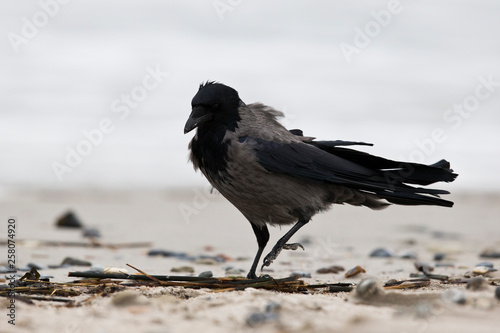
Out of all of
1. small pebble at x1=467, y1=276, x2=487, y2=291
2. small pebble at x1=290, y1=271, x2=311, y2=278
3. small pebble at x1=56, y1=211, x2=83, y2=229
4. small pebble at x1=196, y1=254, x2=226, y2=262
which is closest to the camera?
small pebble at x1=467, y1=276, x2=487, y2=291

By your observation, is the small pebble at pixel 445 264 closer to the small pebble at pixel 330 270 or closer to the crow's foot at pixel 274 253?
the small pebble at pixel 330 270

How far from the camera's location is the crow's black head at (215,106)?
16.3ft

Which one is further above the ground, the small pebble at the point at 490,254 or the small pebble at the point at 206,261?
the small pebble at the point at 490,254

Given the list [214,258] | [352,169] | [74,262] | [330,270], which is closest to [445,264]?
[330,270]

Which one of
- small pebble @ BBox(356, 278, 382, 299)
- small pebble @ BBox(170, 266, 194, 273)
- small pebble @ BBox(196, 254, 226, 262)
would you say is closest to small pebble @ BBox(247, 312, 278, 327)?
small pebble @ BBox(356, 278, 382, 299)

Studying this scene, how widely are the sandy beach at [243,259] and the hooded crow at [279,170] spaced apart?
0.62 m

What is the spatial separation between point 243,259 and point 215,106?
7.01ft

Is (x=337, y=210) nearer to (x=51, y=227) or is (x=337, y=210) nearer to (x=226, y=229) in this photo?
(x=226, y=229)

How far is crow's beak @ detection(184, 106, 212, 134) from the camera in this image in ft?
15.9

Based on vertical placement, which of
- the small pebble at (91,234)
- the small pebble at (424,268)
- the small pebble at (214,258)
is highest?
the small pebble at (91,234)

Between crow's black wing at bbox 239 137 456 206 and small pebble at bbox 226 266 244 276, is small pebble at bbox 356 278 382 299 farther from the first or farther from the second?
small pebble at bbox 226 266 244 276

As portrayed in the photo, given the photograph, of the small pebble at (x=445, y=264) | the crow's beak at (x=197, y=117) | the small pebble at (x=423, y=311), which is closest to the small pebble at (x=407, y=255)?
the small pebble at (x=445, y=264)

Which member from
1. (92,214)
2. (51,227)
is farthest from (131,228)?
(92,214)

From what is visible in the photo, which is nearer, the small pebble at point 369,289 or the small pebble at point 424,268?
the small pebble at point 369,289
